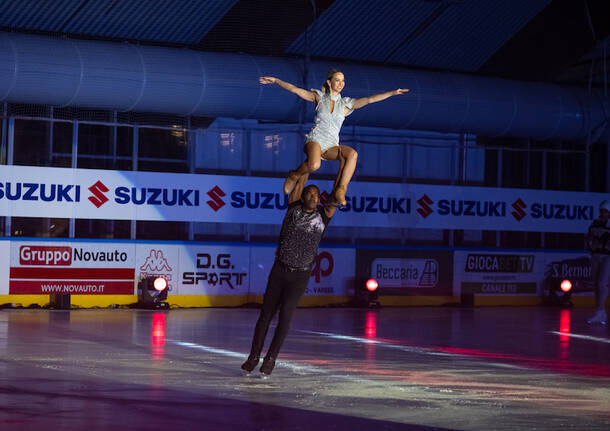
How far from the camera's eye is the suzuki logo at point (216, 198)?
1853 cm

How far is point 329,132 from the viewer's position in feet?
32.0

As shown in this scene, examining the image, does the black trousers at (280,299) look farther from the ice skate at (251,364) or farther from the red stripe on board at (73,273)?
the red stripe on board at (73,273)

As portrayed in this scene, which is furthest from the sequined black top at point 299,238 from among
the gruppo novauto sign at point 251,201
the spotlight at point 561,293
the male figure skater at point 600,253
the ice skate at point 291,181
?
the spotlight at point 561,293

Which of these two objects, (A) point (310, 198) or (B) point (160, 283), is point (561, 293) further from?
(A) point (310, 198)

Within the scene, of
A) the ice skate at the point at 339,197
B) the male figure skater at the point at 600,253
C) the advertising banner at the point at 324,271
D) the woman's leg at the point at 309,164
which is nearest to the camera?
the ice skate at the point at 339,197

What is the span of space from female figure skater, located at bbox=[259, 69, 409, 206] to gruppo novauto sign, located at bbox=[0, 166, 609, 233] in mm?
8607

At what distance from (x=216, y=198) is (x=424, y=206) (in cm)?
451

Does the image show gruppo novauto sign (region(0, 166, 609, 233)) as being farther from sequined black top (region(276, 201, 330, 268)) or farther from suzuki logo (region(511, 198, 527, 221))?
sequined black top (region(276, 201, 330, 268))

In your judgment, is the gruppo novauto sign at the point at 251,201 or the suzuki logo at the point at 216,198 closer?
the gruppo novauto sign at the point at 251,201

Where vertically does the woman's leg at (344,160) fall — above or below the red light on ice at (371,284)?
above

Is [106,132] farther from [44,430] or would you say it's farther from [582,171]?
[44,430]

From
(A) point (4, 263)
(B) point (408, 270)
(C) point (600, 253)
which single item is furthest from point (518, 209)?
(A) point (4, 263)

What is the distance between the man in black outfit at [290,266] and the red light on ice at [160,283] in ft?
28.8

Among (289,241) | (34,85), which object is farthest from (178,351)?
(34,85)
